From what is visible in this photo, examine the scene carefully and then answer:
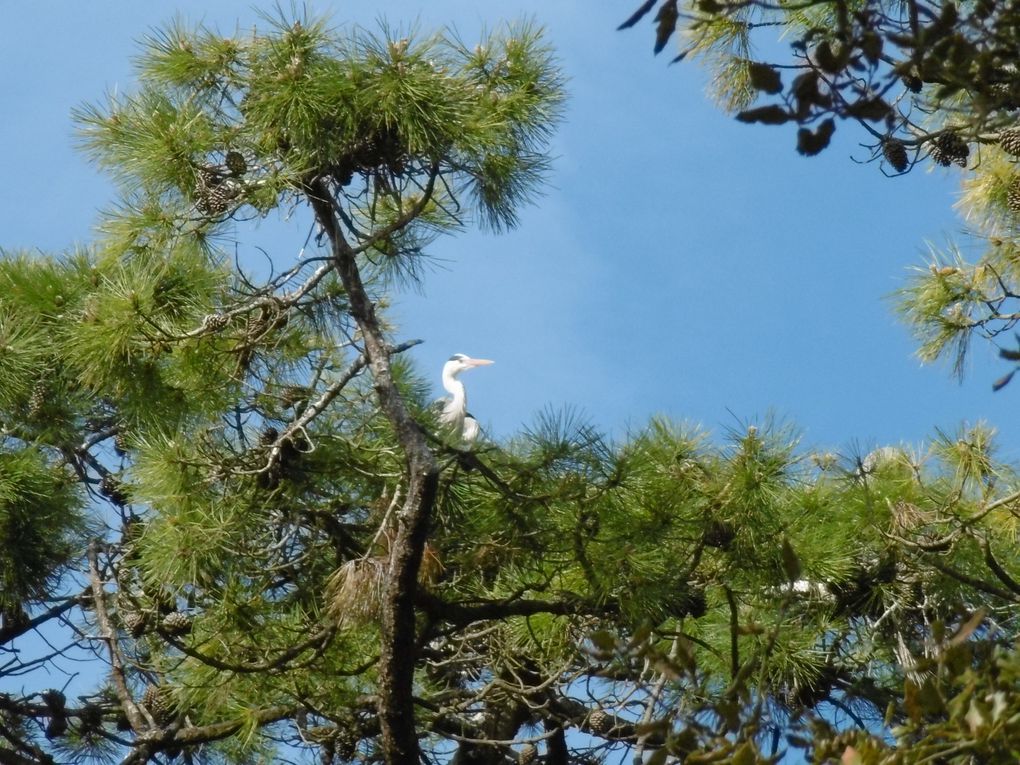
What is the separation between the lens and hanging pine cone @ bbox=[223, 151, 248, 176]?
2.83 m

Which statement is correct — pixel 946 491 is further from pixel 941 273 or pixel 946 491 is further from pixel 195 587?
pixel 195 587

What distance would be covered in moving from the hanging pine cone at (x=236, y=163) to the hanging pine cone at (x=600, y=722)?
4.20 ft

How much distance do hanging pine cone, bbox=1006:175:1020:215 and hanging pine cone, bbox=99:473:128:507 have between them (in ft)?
7.25

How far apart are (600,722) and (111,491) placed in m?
1.30

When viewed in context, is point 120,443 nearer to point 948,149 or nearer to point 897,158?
point 897,158

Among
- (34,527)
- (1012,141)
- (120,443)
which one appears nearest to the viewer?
(1012,141)

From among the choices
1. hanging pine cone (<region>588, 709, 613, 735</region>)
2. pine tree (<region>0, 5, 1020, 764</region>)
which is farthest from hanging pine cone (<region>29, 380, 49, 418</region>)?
hanging pine cone (<region>588, 709, 613, 735</region>)

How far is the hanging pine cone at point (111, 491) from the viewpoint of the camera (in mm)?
3480

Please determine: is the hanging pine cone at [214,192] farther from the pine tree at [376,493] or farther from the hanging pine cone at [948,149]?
the hanging pine cone at [948,149]

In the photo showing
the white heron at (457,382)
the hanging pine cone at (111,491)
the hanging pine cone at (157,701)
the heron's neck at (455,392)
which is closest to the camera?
the hanging pine cone at (157,701)

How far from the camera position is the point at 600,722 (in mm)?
3064

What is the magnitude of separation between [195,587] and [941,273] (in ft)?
6.18

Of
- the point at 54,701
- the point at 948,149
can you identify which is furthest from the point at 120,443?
the point at 948,149

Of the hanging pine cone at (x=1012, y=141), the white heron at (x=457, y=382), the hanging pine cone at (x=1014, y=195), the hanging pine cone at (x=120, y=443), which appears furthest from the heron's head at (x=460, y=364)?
the hanging pine cone at (x=1012, y=141)
